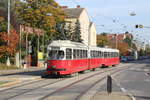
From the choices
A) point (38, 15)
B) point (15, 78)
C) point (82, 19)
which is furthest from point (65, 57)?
point (82, 19)

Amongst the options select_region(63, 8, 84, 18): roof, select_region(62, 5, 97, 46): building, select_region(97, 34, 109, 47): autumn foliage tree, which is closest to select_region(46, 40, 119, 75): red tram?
select_region(62, 5, 97, 46): building

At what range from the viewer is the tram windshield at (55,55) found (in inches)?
1167

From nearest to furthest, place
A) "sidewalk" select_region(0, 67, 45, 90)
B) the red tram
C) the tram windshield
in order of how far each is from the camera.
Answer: "sidewalk" select_region(0, 67, 45, 90), the red tram, the tram windshield

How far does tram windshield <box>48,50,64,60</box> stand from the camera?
29645 millimetres

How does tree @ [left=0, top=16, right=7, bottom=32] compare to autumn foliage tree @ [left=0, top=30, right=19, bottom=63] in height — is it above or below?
above

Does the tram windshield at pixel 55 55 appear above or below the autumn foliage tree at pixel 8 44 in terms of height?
below

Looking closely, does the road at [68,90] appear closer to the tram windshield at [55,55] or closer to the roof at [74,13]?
the tram windshield at [55,55]

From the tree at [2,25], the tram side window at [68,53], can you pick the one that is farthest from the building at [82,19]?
the tram side window at [68,53]

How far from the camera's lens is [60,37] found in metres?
74.6

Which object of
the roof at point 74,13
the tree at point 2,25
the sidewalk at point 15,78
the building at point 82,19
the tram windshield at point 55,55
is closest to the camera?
the sidewalk at point 15,78

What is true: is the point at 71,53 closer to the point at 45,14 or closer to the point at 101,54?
the point at 101,54

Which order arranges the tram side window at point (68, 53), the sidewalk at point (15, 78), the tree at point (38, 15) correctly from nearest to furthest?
the sidewalk at point (15, 78) → the tram side window at point (68, 53) → the tree at point (38, 15)

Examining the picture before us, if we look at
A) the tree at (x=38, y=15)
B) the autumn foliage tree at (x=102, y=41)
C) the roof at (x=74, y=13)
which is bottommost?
the autumn foliage tree at (x=102, y=41)

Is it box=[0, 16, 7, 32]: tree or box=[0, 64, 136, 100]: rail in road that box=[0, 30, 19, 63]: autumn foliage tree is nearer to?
box=[0, 16, 7, 32]: tree
